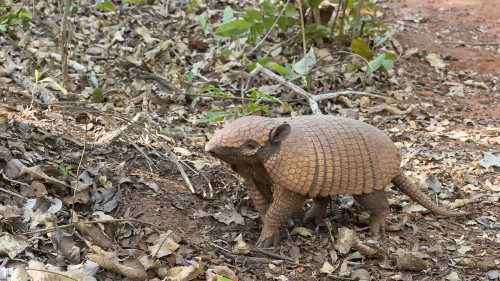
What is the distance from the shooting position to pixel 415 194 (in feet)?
16.7

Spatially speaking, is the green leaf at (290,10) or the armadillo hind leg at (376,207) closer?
the armadillo hind leg at (376,207)

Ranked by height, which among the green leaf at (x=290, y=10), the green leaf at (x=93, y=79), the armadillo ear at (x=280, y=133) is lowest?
the green leaf at (x=93, y=79)

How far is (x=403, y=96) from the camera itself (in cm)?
819

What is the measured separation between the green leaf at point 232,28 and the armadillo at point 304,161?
3225 millimetres

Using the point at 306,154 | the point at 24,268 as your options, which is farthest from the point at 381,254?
the point at 24,268

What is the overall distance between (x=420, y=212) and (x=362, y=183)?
1.15 metres

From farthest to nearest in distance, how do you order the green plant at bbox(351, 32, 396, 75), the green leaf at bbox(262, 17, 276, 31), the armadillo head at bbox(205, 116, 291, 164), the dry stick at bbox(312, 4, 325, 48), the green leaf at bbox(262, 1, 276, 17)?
the dry stick at bbox(312, 4, 325, 48) → the green leaf at bbox(262, 1, 276, 17) → the green leaf at bbox(262, 17, 276, 31) → the green plant at bbox(351, 32, 396, 75) → the armadillo head at bbox(205, 116, 291, 164)

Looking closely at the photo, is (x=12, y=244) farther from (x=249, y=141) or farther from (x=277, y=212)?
(x=277, y=212)

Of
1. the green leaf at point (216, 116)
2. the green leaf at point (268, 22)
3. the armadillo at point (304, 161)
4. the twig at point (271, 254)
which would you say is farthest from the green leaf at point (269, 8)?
the twig at point (271, 254)

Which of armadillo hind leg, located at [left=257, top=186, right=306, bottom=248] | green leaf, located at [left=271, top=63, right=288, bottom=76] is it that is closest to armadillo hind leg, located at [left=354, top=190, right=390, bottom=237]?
armadillo hind leg, located at [left=257, top=186, right=306, bottom=248]

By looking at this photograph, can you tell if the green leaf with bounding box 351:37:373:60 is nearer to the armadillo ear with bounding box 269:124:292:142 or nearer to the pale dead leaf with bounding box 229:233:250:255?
the armadillo ear with bounding box 269:124:292:142

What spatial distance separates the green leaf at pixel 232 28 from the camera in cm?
760

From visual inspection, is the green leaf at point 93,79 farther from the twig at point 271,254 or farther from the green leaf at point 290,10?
the twig at point 271,254

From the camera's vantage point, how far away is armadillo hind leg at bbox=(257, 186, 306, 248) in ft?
14.9
